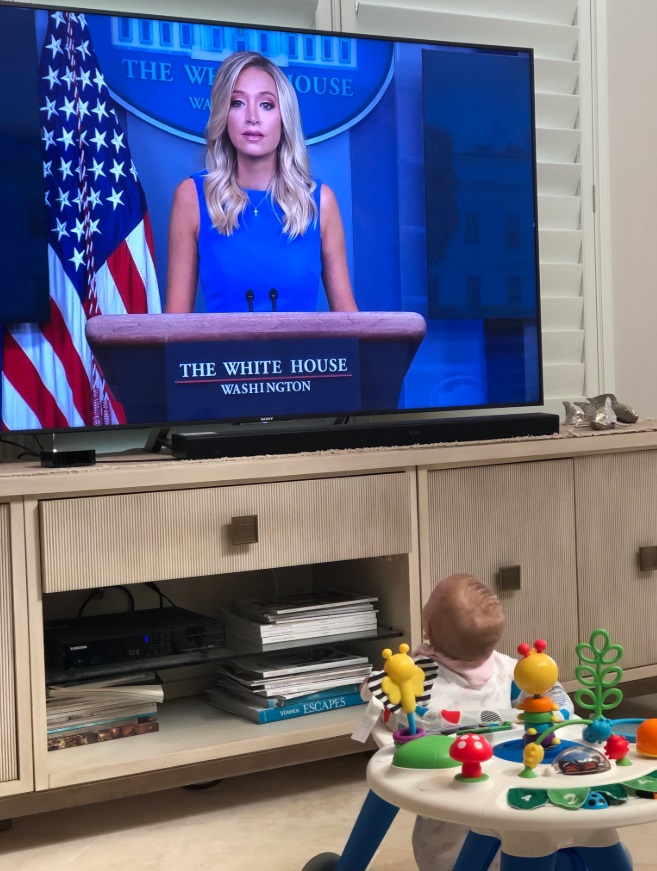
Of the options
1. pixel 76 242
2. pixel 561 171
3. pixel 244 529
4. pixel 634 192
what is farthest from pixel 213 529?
pixel 634 192

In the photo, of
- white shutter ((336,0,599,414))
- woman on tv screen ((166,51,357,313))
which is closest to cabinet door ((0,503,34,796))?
woman on tv screen ((166,51,357,313))

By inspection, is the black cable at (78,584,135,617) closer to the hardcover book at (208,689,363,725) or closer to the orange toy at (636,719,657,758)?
the hardcover book at (208,689,363,725)

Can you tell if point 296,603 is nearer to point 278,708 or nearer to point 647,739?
point 278,708

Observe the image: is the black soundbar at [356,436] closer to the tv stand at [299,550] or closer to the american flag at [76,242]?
the tv stand at [299,550]

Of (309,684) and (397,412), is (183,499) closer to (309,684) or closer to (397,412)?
(309,684)

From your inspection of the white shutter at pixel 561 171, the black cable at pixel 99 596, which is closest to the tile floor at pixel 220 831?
the black cable at pixel 99 596

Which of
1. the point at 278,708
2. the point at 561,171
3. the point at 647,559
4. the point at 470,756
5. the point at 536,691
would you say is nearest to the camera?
the point at 470,756

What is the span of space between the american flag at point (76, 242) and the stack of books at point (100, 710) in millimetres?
541

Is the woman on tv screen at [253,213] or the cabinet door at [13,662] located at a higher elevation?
the woman on tv screen at [253,213]

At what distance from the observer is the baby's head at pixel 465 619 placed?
1554 mm

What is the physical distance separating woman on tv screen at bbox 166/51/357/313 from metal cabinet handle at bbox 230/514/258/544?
52 centimetres

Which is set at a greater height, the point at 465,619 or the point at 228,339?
the point at 228,339

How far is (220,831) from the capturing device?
6.81ft

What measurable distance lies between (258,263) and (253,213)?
11 cm
